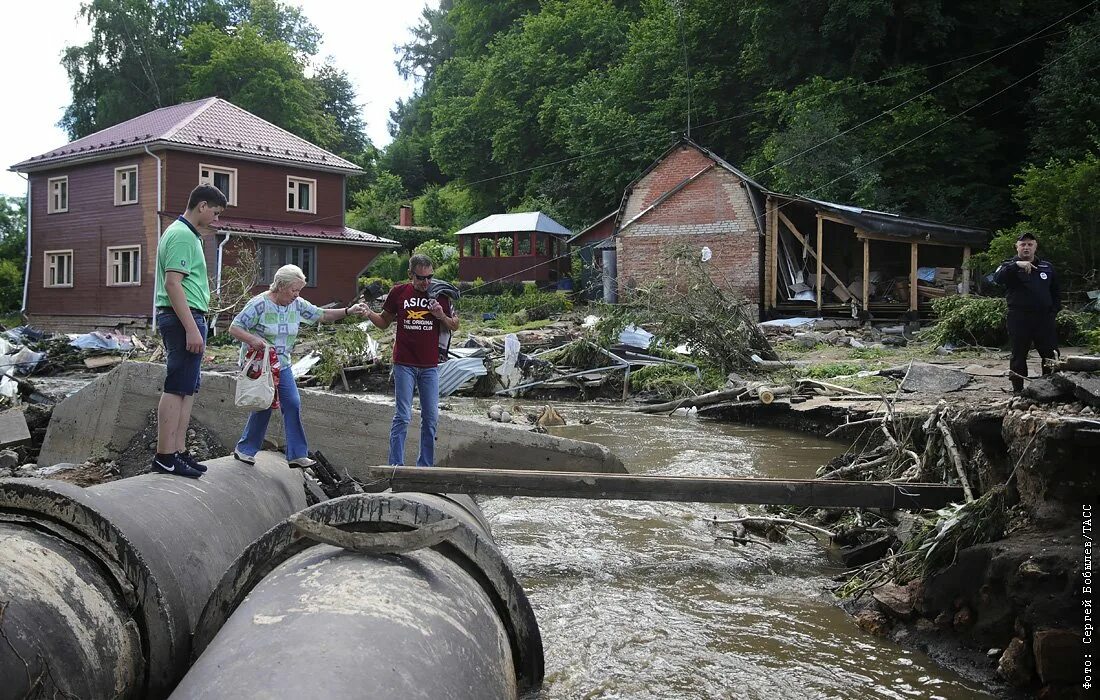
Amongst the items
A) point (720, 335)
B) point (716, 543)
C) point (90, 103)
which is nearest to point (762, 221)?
point (720, 335)

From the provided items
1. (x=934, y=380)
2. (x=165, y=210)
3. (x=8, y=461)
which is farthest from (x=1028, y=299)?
(x=165, y=210)

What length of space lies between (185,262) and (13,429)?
221 inches

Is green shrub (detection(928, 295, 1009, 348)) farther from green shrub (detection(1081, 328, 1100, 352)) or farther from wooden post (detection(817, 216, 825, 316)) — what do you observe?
wooden post (detection(817, 216, 825, 316))

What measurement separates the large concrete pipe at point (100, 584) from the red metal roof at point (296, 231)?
28.1 m

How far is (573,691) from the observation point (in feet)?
14.8

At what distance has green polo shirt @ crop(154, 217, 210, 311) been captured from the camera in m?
5.21

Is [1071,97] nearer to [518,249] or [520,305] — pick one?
[520,305]

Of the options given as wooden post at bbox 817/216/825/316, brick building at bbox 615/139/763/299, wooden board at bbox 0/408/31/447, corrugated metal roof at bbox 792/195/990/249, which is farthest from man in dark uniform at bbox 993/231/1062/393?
brick building at bbox 615/139/763/299

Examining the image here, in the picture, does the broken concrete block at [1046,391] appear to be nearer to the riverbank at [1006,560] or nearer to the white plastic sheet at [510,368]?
the riverbank at [1006,560]

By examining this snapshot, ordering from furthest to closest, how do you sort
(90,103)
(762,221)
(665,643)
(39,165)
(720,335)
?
(90,103), (39,165), (762,221), (720,335), (665,643)

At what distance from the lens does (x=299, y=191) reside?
34500mm

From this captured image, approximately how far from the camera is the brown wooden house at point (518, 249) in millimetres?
42969

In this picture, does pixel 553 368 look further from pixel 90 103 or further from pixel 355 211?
pixel 90 103

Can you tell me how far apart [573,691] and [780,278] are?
25.2 metres
